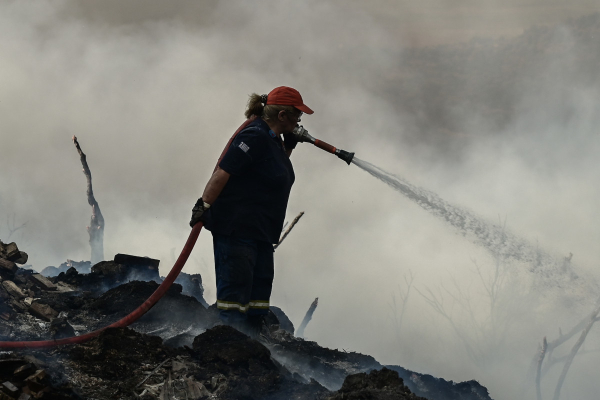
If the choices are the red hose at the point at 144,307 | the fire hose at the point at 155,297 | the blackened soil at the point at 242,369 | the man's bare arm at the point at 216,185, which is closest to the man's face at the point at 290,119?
the fire hose at the point at 155,297

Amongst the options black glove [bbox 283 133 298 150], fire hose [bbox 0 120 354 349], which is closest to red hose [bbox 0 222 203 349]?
fire hose [bbox 0 120 354 349]

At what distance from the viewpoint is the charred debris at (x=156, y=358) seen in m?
3.12

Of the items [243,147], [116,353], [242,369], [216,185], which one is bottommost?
[116,353]

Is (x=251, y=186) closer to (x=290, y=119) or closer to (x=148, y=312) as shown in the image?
(x=290, y=119)

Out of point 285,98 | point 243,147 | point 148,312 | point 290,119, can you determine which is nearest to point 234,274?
point 243,147

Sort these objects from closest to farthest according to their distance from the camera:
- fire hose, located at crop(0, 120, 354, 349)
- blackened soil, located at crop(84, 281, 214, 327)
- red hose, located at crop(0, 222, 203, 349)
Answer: fire hose, located at crop(0, 120, 354, 349) < red hose, located at crop(0, 222, 203, 349) < blackened soil, located at crop(84, 281, 214, 327)

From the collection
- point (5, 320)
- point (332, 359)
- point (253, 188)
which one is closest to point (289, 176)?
point (253, 188)

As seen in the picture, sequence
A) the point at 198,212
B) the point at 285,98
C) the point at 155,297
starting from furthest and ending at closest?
1. the point at 285,98
2. the point at 155,297
3. the point at 198,212

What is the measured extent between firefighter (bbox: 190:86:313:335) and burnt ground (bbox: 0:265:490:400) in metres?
0.40

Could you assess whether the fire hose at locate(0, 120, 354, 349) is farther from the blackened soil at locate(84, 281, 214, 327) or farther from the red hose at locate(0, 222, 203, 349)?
the blackened soil at locate(84, 281, 214, 327)

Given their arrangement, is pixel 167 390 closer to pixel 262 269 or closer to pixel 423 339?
pixel 262 269

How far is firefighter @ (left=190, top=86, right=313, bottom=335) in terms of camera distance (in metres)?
4.13

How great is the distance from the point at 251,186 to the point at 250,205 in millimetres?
160

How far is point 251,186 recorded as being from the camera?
14.0 ft
